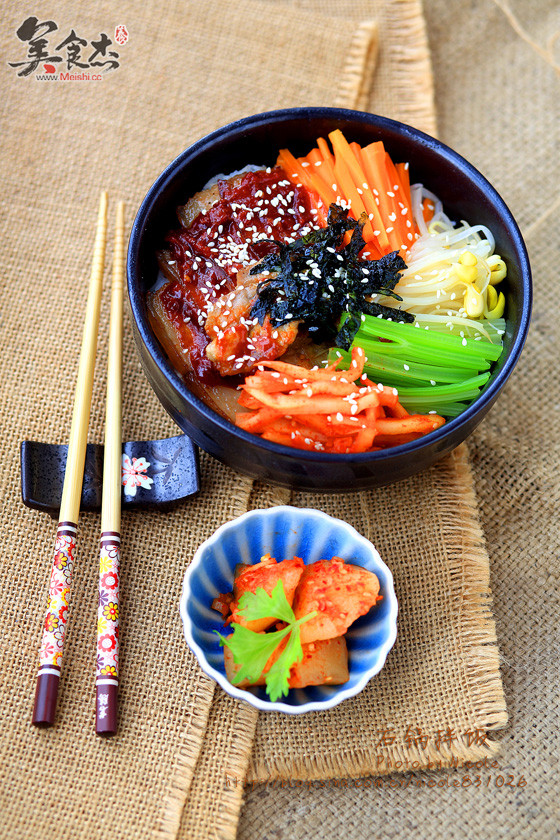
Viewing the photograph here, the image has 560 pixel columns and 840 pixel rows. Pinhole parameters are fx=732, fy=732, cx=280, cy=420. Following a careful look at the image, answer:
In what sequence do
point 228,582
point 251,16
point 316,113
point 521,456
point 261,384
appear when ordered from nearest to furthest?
point 261,384, point 228,582, point 316,113, point 521,456, point 251,16

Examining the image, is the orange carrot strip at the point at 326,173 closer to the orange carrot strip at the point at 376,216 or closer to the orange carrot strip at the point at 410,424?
the orange carrot strip at the point at 376,216

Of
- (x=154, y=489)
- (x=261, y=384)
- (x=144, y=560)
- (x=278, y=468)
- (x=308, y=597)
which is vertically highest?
(x=261, y=384)

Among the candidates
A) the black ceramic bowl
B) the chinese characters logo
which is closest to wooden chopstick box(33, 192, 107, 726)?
the black ceramic bowl

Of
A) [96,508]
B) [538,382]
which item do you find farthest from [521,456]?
[96,508]

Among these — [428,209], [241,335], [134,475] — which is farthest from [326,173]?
[134,475]

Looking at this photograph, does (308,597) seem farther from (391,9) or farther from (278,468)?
(391,9)

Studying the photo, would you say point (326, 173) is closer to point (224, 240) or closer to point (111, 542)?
point (224, 240)

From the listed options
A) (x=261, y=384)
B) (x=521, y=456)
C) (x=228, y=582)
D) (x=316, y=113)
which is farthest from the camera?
(x=521, y=456)

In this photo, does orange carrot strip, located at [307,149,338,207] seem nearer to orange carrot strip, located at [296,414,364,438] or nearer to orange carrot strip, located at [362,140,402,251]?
orange carrot strip, located at [362,140,402,251]
